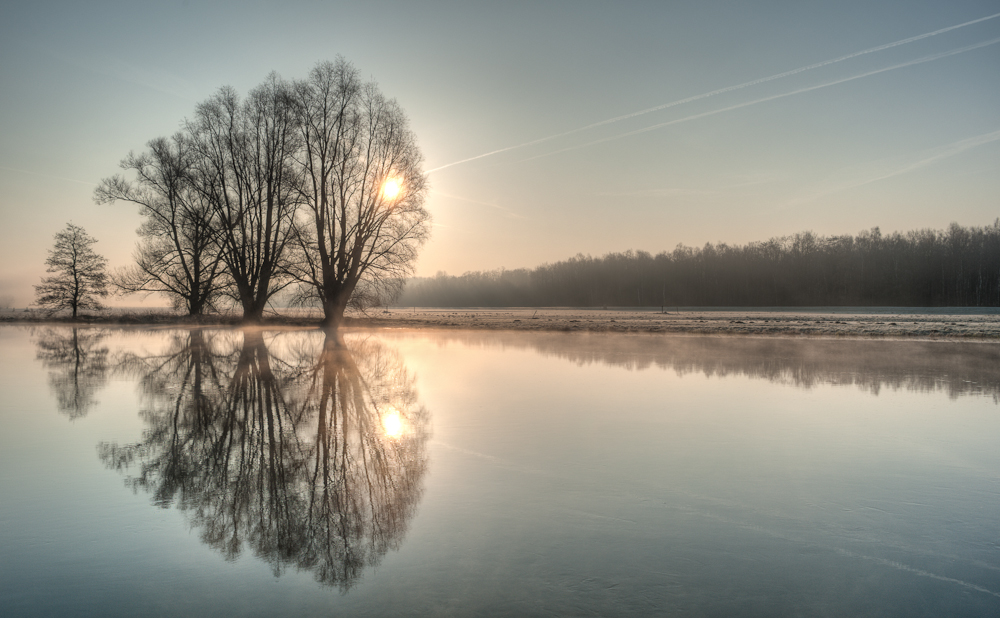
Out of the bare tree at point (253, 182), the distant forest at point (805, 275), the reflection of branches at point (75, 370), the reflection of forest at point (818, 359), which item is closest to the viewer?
the reflection of branches at point (75, 370)

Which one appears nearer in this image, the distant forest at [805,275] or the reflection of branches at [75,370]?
the reflection of branches at [75,370]

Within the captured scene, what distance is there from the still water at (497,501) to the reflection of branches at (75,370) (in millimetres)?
119

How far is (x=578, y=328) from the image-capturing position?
96.0ft

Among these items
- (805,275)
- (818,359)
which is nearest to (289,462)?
(818,359)

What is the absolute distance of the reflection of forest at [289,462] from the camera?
3619mm

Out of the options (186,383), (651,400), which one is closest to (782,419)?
(651,400)

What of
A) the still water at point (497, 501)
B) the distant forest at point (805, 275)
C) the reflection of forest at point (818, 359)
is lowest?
the still water at point (497, 501)

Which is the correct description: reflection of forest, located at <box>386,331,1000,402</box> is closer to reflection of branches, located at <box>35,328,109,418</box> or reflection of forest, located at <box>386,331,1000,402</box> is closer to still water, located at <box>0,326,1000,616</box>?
still water, located at <box>0,326,1000,616</box>

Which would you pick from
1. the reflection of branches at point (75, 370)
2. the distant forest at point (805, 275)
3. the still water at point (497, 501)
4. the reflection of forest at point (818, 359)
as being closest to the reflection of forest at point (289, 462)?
the still water at point (497, 501)

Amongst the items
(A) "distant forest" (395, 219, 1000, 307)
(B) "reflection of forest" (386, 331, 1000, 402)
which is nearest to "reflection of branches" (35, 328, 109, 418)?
→ (B) "reflection of forest" (386, 331, 1000, 402)

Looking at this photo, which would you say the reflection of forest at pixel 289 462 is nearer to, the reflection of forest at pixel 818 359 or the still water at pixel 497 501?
the still water at pixel 497 501

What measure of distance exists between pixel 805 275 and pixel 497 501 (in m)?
109

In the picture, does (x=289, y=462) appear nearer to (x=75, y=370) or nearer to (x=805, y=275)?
(x=75, y=370)

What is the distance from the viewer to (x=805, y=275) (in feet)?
323
